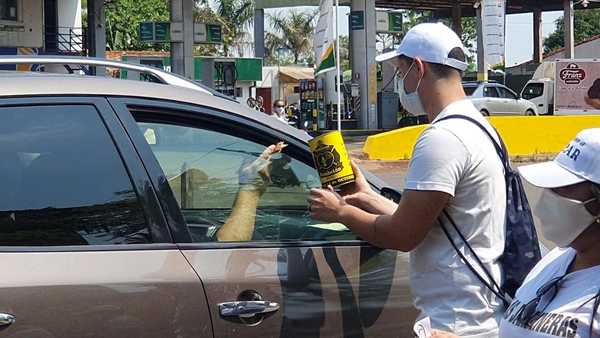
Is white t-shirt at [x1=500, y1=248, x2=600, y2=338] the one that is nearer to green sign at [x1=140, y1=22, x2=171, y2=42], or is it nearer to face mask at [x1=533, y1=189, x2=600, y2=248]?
face mask at [x1=533, y1=189, x2=600, y2=248]

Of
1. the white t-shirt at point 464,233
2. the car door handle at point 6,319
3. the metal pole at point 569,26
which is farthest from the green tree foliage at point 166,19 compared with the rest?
the car door handle at point 6,319

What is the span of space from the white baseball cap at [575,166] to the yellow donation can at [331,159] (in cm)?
84

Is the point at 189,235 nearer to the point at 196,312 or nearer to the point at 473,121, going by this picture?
the point at 196,312

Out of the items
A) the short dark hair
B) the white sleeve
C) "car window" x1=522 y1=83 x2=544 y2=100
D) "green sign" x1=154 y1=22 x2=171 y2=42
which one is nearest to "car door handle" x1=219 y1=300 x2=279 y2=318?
the white sleeve

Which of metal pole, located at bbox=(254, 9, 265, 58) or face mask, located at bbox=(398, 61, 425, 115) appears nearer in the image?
face mask, located at bbox=(398, 61, 425, 115)

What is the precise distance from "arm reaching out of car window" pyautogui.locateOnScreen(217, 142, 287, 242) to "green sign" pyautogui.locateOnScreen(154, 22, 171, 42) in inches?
1112

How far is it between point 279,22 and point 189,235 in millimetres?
68394

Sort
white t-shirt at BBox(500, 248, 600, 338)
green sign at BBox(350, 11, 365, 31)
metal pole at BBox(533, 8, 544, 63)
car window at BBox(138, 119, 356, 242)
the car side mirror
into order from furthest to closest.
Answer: metal pole at BBox(533, 8, 544, 63)
green sign at BBox(350, 11, 365, 31)
the car side mirror
car window at BBox(138, 119, 356, 242)
white t-shirt at BBox(500, 248, 600, 338)

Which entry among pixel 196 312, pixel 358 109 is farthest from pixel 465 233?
pixel 358 109

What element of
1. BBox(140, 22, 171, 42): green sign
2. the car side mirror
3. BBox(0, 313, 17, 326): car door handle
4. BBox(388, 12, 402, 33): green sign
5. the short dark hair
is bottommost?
BBox(0, 313, 17, 326): car door handle

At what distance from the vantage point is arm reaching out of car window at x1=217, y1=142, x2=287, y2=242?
2.89m

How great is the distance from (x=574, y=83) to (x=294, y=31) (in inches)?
1712

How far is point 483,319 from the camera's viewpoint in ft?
8.38

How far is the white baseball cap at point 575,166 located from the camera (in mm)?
1918
